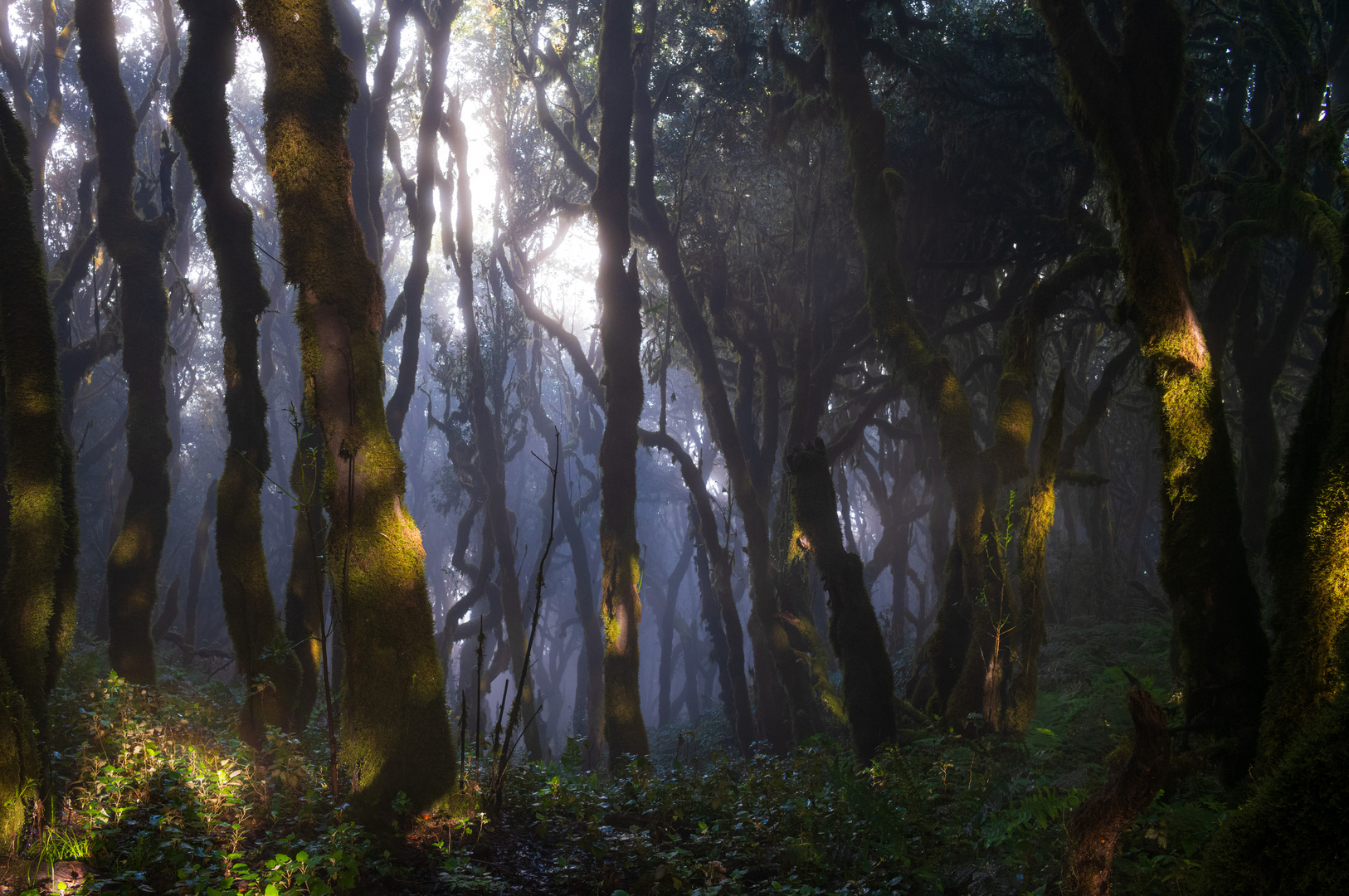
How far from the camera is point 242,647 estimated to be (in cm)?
748

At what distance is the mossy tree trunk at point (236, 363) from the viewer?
759 cm

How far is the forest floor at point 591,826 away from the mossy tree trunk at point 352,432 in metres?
0.49

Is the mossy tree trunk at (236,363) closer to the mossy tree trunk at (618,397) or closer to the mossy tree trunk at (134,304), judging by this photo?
the mossy tree trunk at (134,304)

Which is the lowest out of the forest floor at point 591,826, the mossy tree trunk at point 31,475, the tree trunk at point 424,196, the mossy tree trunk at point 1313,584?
the forest floor at point 591,826

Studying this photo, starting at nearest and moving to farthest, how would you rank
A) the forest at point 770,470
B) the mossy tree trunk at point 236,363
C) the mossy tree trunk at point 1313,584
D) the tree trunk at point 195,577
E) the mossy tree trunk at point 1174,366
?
1. the mossy tree trunk at point 1313,584
2. the forest at point 770,470
3. the mossy tree trunk at point 1174,366
4. the mossy tree trunk at point 236,363
5. the tree trunk at point 195,577

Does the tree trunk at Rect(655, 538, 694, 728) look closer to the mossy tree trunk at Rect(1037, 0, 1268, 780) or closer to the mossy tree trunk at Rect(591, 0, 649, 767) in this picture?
the mossy tree trunk at Rect(591, 0, 649, 767)

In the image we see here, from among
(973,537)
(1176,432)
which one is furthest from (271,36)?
(973,537)

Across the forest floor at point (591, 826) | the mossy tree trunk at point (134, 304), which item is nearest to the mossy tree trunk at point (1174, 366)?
the forest floor at point (591, 826)

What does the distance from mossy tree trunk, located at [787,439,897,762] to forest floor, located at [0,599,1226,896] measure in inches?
28.0

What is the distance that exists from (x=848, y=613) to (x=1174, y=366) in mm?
4421

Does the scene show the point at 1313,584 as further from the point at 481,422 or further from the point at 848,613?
the point at 481,422

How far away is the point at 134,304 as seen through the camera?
365 inches

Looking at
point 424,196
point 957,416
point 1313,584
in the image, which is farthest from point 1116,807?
point 424,196

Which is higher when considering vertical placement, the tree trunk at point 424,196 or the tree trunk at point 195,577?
the tree trunk at point 424,196
